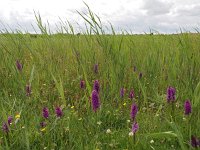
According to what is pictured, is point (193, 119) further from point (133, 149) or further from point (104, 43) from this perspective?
point (104, 43)

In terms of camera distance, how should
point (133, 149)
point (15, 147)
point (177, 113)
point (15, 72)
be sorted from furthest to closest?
point (15, 72) < point (177, 113) < point (15, 147) < point (133, 149)

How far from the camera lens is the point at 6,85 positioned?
3.52 meters

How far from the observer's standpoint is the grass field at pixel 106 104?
6.55 ft

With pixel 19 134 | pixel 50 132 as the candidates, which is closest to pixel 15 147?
pixel 19 134

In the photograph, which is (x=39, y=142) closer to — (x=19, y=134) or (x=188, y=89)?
(x=19, y=134)

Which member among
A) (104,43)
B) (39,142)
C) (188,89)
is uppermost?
(104,43)

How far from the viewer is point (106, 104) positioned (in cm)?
277

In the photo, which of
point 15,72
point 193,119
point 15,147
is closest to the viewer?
point 15,147

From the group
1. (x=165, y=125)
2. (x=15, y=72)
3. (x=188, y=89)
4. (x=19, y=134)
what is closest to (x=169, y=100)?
(x=165, y=125)

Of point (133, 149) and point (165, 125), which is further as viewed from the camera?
point (165, 125)

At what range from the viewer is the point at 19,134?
2.02 meters

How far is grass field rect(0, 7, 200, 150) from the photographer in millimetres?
1998

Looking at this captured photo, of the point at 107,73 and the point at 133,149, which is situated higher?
the point at 107,73

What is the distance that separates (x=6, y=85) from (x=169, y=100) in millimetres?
2023
